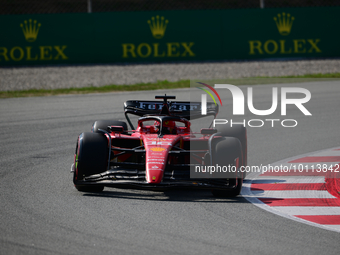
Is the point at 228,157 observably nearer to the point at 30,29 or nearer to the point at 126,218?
the point at 126,218

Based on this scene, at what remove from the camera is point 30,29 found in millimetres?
19375

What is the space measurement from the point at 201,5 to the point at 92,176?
22.0 meters

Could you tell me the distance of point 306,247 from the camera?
13.6 ft

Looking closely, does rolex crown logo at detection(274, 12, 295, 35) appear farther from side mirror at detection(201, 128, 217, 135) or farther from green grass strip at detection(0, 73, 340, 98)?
→ side mirror at detection(201, 128, 217, 135)

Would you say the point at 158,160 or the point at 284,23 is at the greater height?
the point at 284,23

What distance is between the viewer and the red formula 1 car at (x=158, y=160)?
5566 millimetres

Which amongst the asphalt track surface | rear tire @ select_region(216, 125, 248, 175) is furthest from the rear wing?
the asphalt track surface

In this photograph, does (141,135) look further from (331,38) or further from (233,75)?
(331,38)

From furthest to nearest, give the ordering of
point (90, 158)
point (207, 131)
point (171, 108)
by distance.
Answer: point (171, 108) → point (207, 131) → point (90, 158)

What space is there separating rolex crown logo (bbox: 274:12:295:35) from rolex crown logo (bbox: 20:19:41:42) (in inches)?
354

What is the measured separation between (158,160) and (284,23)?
15.5 metres

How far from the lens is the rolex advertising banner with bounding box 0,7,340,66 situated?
63.7ft

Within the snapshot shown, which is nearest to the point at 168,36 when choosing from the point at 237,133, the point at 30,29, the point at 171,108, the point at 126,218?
the point at 30,29

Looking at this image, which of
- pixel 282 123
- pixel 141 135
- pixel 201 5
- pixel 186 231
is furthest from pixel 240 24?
pixel 186 231
